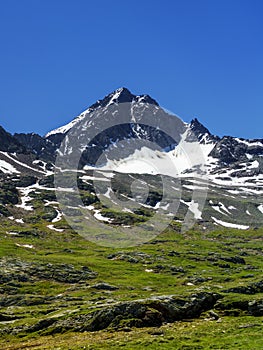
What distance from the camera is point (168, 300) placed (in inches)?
1885

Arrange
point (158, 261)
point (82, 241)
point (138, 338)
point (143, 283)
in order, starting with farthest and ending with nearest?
point (82, 241) → point (158, 261) → point (143, 283) → point (138, 338)

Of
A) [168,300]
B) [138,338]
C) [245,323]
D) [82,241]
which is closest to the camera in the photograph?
[138,338]

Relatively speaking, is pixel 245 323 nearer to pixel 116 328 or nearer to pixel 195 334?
pixel 195 334

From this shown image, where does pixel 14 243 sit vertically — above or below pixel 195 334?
above

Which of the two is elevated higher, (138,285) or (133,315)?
(133,315)

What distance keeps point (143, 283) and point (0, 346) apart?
8128 cm

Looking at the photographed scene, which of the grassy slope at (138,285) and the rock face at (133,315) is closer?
the grassy slope at (138,285)

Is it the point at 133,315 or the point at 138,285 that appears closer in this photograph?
the point at 133,315

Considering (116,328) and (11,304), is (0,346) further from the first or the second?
(11,304)

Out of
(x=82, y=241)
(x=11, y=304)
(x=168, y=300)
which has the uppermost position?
(x=82, y=241)

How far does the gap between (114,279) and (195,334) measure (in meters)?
90.2

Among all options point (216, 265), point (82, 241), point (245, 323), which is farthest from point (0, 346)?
point (82, 241)

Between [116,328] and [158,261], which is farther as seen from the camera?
[158,261]

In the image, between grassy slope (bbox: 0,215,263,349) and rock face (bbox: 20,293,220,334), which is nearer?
grassy slope (bbox: 0,215,263,349)
